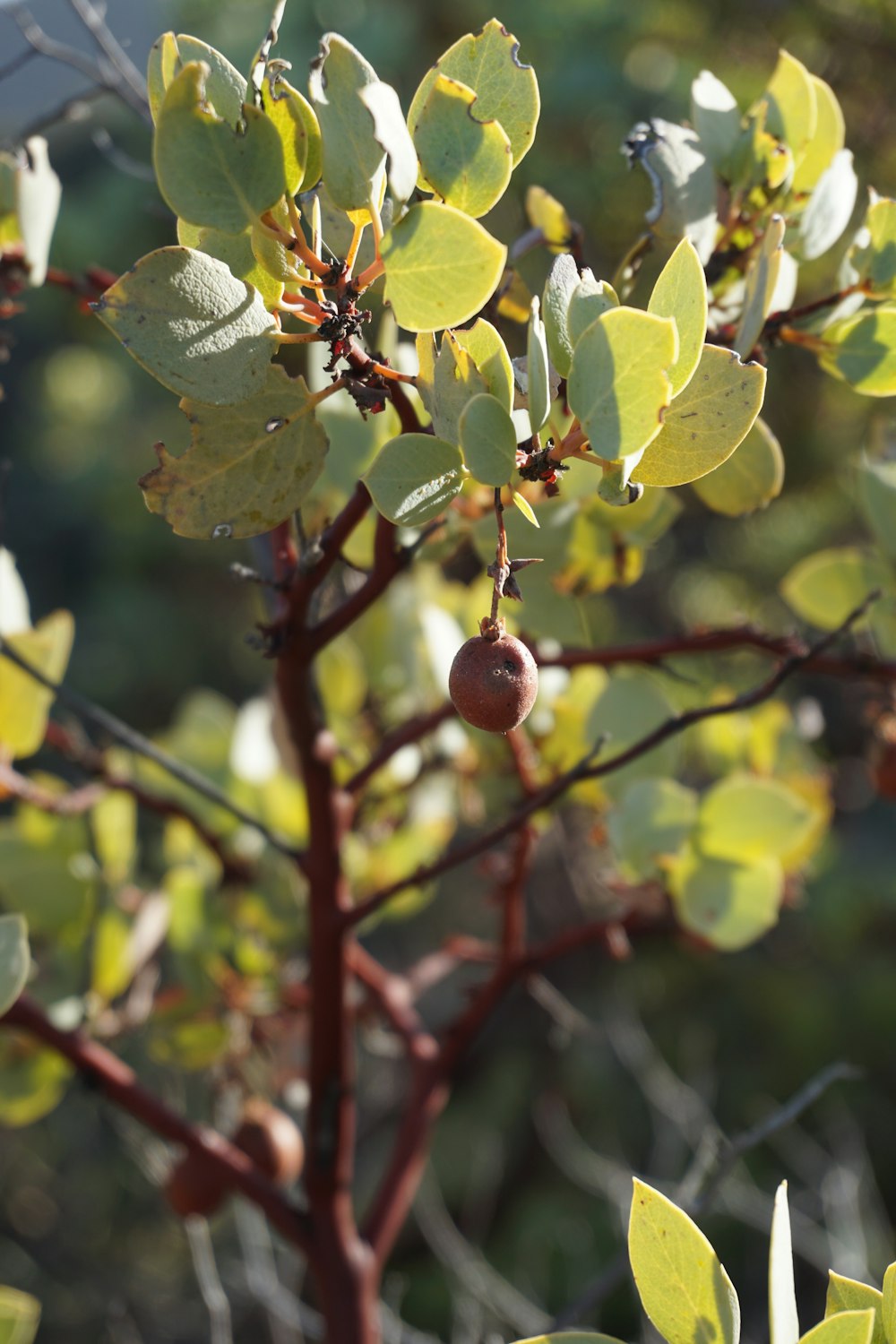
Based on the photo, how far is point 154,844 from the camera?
229 centimetres

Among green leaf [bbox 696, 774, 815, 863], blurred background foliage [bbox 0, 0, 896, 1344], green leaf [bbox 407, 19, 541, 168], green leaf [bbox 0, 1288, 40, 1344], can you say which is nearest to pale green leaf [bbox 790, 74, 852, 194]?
green leaf [bbox 407, 19, 541, 168]

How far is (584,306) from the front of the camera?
0.29 meters

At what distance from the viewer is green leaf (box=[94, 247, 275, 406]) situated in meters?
0.28

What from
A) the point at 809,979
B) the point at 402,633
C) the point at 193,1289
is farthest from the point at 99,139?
the point at 809,979

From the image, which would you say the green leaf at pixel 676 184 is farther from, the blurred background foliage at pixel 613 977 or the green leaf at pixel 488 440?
the blurred background foliage at pixel 613 977

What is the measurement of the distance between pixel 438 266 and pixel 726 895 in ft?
1.22

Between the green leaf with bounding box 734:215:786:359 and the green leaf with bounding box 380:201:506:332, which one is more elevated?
the green leaf with bounding box 380:201:506:332

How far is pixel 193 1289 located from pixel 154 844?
879 mm

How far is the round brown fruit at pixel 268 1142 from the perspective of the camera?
0.65 m

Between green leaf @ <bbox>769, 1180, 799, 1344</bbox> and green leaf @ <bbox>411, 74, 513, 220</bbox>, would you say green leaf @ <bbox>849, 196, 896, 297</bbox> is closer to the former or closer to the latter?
green leaf @ <bbox>411, 74, 513, 220</bbox>

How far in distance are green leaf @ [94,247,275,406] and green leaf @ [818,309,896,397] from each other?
0.20 metres

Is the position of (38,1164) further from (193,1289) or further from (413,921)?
(413,921)

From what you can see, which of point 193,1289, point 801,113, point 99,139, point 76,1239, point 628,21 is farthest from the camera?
point 628,21

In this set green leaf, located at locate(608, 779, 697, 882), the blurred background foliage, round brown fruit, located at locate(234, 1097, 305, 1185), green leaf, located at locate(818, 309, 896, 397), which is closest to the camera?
green leaf, located at locate(818, 309, 896, 397)
